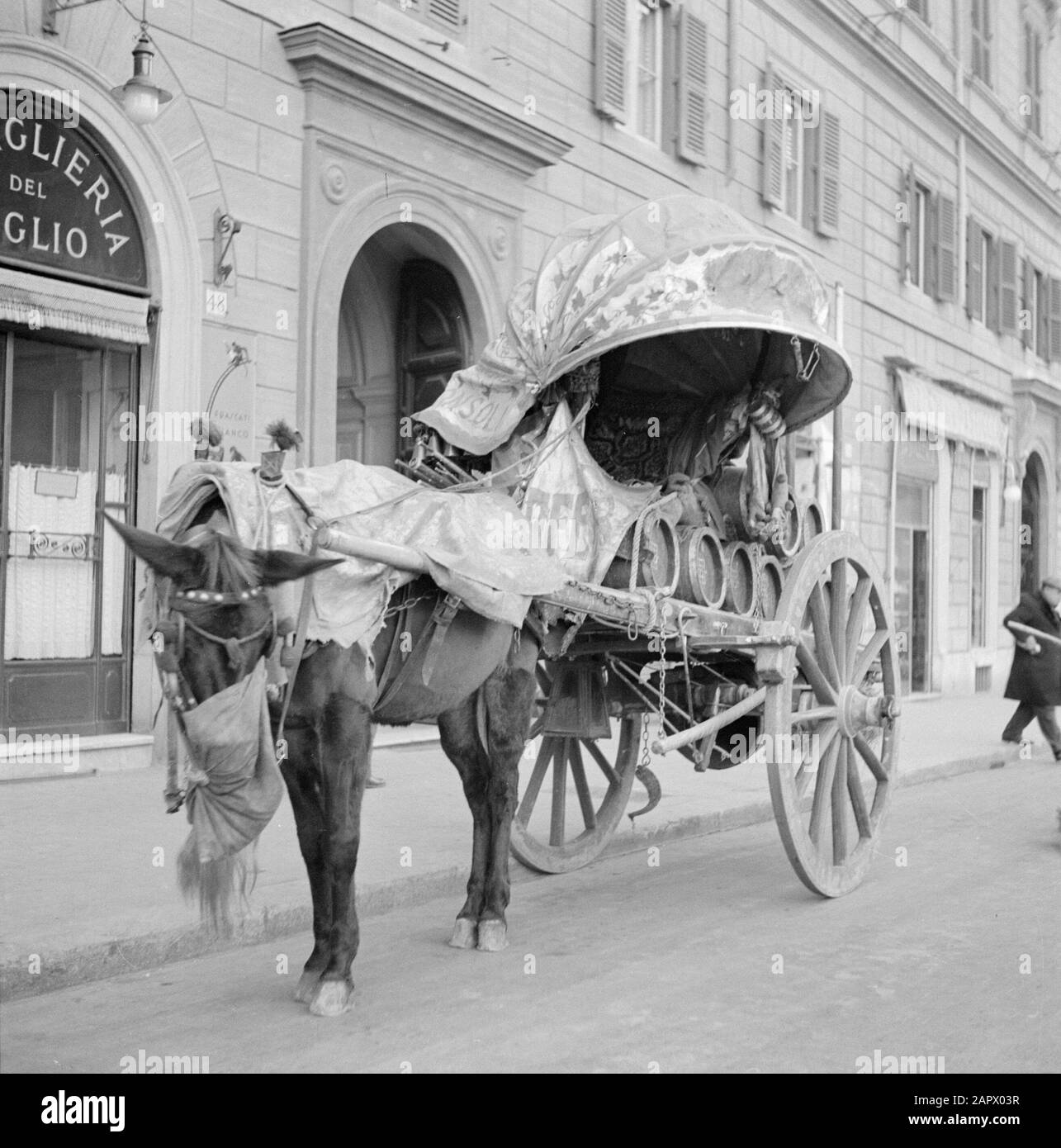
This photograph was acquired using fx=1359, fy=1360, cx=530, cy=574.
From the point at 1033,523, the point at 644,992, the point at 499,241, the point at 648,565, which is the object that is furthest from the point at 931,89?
the point at 644,992

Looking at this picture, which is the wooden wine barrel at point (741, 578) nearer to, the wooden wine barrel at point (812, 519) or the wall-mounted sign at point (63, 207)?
the wooden wine barrel at point (812, 519)

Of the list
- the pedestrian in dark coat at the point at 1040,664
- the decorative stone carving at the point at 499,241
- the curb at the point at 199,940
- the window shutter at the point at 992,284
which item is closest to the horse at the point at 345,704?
the curb at the point at 199,940

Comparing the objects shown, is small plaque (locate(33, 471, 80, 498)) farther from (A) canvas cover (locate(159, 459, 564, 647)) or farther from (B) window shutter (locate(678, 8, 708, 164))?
(B) window shutter (locate(678, 8, 708, 164))

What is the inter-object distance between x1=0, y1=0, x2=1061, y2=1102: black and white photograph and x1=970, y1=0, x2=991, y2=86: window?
36.8ft

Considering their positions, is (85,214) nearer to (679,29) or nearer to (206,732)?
(206,732)

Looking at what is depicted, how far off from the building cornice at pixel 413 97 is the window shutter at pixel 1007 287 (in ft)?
A: 45.4

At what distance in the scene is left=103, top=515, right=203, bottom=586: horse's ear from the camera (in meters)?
3.72

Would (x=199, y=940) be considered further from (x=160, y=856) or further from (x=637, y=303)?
(x=637, y=303)

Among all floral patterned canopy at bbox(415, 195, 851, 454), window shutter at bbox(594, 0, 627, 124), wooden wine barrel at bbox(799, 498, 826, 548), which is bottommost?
wooden wine barrel at bbox(799, 498, 826, 548)

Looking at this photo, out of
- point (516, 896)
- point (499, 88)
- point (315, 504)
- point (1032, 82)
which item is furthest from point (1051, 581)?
point (1032, 82)

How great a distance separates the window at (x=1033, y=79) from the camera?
82.9ft

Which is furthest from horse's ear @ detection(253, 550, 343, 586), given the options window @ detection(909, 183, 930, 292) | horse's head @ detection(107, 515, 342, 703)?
window @ detection(909, 183, 930, 292)

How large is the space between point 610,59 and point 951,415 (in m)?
9.92
